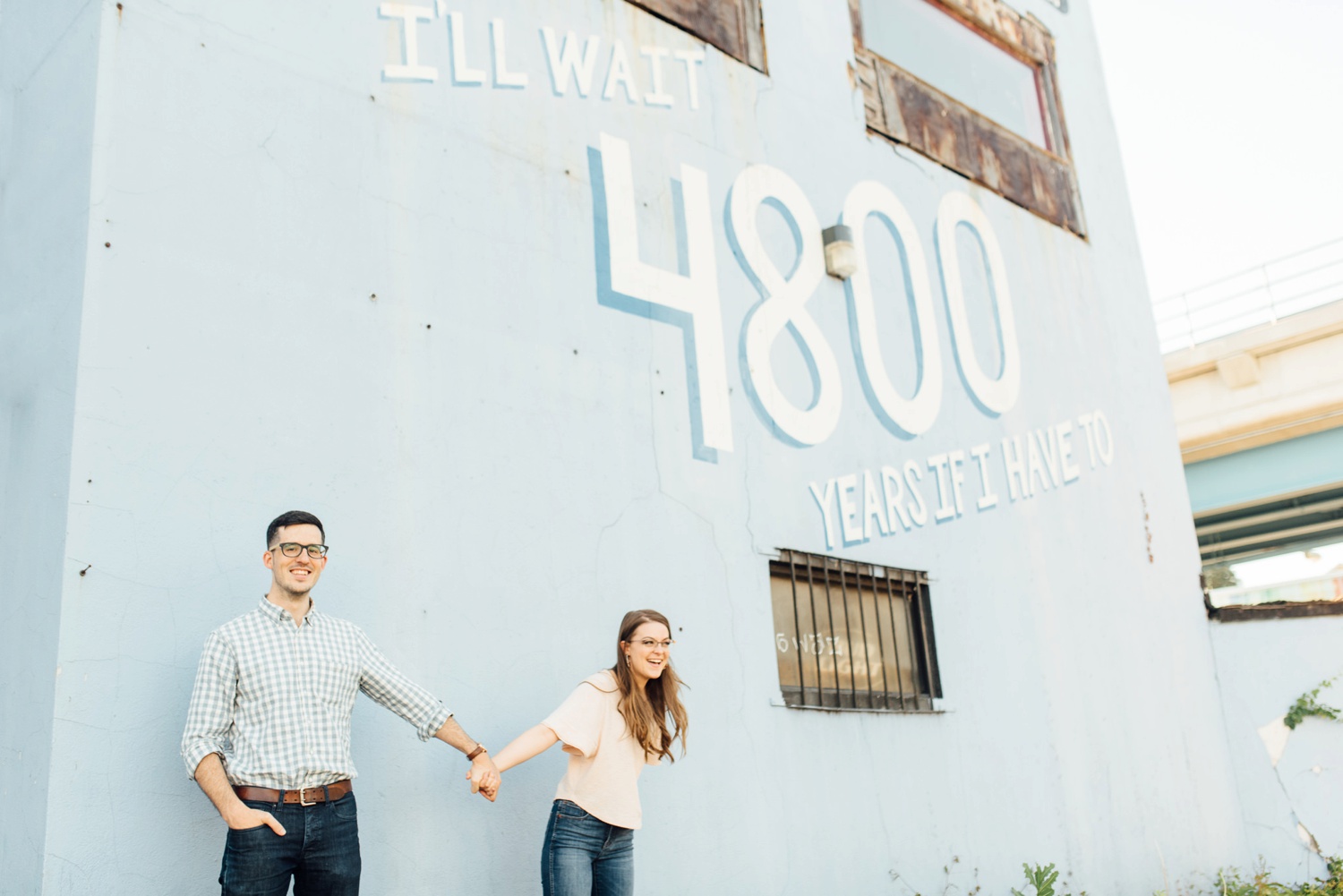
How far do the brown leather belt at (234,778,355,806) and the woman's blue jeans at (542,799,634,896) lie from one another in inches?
34.1

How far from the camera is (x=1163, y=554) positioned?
30.7 feet

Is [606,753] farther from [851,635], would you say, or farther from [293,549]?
[851,635]

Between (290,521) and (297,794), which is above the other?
(290,521)

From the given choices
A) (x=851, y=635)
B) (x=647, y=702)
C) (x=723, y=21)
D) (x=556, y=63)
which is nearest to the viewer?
(x=647, y=702)

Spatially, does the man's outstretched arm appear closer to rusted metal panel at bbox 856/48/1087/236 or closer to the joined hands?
the joined hands

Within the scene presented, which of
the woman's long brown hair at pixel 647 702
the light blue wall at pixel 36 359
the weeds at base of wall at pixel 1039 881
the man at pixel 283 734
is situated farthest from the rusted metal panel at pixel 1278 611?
the light blue wall at pixel 36 359

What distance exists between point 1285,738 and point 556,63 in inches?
294

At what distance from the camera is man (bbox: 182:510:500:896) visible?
131 inches

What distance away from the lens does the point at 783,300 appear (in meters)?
6.68

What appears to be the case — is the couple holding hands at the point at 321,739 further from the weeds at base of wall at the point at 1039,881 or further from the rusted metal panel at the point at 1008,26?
the rusted metal panel at the point at 1008,26

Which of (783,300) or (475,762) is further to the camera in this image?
(783,300)

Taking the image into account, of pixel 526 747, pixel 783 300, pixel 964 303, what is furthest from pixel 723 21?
pixel 526 747

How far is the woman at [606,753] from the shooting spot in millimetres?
4078

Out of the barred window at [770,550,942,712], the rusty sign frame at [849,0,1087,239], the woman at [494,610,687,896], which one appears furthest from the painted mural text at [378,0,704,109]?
the woman at [494,610,687,896]
